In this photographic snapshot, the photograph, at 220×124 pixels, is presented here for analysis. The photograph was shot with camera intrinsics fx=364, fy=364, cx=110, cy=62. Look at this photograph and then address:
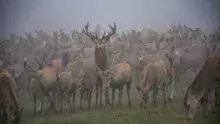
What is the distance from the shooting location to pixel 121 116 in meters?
6.35

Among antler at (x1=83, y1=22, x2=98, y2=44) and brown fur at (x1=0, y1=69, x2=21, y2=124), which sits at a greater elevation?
antler at (x1=83, y1=22, x2=98, y2=44)

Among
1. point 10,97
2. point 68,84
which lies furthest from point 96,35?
point 10,97

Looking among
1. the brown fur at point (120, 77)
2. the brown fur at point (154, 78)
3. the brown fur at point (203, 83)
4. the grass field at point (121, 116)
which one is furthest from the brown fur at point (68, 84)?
the brown fur at point (203, 83)

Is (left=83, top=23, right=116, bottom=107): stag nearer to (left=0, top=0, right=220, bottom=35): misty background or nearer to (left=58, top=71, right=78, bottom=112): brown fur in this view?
(left=0, top=0, right=220, bottom=35): misty background

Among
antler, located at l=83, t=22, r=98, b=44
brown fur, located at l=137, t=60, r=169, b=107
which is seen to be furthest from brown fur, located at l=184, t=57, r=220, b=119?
antler, located at l=83, t=22, r=98, b=44

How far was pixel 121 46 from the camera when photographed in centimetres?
650

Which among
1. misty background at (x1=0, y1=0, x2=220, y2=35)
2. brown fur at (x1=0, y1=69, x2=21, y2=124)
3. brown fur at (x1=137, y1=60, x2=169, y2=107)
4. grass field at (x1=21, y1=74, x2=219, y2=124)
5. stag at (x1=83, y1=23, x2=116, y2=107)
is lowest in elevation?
grass field at (x1=21, y1=74, x2=219, y2=124)

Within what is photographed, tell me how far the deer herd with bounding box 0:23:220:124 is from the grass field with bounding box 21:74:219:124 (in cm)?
11

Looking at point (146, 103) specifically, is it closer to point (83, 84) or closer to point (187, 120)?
point (187, 120)

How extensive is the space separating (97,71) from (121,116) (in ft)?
2.99

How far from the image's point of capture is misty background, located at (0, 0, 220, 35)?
21.3ft

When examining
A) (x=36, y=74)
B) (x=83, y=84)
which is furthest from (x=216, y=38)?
(x=36, y=74)

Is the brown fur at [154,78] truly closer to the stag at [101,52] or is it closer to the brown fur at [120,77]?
the brown fur at [120,77]

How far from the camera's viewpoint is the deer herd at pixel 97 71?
253 inches
